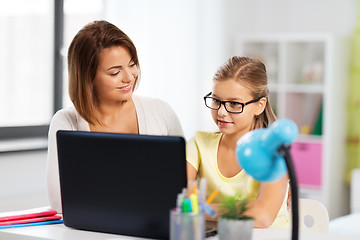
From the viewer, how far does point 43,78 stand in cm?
353

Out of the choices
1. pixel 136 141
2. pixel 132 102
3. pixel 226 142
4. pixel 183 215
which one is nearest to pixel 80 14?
pixel 132 102

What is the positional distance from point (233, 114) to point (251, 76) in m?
0.13

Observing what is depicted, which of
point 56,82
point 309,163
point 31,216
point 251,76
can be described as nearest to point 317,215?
point 251,76

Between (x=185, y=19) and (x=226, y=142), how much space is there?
7.18 feet

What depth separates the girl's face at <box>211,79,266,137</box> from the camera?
5.74 ft

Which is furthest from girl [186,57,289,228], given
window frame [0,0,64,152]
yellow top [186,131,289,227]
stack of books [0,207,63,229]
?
window frame [0,0,64,152]

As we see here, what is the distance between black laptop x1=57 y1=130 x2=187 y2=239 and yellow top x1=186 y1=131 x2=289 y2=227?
0.76 feet

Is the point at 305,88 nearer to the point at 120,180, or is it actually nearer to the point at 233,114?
the point at 233,114

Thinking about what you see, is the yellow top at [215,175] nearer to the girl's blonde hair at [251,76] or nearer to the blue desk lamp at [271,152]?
the girl's blonde hair at [251,76]

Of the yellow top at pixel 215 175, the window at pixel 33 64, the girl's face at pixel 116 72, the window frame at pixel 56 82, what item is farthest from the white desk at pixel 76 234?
the window frame at pixel 56 82

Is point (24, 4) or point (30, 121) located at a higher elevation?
point (24, 4)

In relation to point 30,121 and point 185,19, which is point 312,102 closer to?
point 185,19

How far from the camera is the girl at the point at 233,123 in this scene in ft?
5.73

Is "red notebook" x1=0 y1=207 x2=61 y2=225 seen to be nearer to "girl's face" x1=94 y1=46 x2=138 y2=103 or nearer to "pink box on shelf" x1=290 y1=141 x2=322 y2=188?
"girl's face" x1=94 y1=46 x2=138 y2=103
